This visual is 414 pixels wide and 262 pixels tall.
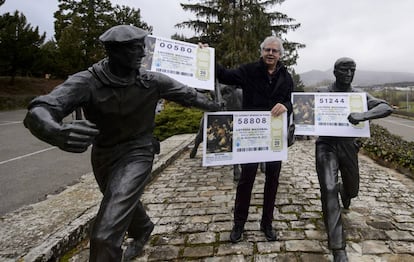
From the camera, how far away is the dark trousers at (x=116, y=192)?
2080mm

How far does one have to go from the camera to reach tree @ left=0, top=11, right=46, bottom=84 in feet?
87.6

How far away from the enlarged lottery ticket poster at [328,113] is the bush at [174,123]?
886 centimetres

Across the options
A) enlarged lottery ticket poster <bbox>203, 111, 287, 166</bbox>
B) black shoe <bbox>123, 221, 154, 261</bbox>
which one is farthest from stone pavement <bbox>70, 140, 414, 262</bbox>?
enlarged lottery ticket poster <bbox>203, 111, 287, 166</bbox>

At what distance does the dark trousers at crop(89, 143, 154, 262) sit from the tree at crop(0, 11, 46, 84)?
28.6m

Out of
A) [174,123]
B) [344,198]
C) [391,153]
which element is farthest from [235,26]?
[344,198]

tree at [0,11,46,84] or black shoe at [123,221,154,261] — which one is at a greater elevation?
tree at [0,11,46,84]

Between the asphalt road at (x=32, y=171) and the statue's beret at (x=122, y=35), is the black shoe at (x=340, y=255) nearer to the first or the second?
the statue's beret at (x=122, y=35)

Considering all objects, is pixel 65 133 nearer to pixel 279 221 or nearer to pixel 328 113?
pixel 328 113

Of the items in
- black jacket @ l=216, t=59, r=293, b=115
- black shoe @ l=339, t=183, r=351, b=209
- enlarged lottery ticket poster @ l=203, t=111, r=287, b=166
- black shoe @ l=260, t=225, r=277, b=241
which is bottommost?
black shoe @ l=260, t=225, r=277, b=241

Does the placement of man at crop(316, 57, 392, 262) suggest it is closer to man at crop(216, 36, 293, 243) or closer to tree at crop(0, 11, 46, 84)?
man at crop(216, 36, 293, 243)

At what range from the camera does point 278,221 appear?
3973mm

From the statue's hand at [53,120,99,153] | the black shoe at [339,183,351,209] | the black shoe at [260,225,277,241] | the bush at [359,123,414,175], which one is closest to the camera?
the statue's hand at [53,120,99,153]

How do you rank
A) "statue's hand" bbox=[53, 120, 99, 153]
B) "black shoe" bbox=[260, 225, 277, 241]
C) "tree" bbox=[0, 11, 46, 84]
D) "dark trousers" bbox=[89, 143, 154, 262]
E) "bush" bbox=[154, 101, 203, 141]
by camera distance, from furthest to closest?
1. "tree" bbox=[0, 11, 46, 84]
2. "bush" bbox=[154, 101, 203, 141]
3. "black shoe" bbox=[260, 225, 277, 241]
4. "dark trousers" bbox=[89, 143, 154, 262]
5. "statue's hand" bbox=[53, 120, 99, 153]

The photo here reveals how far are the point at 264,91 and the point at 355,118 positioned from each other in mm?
954
